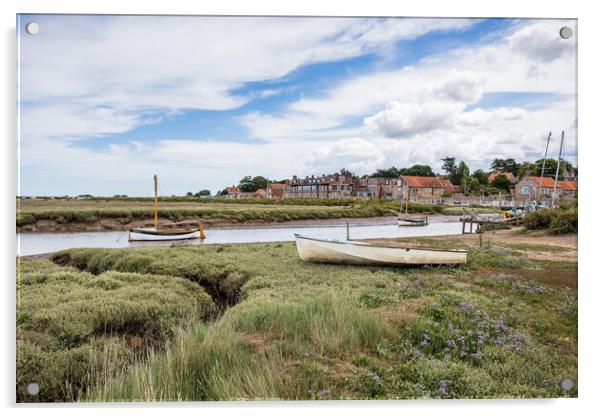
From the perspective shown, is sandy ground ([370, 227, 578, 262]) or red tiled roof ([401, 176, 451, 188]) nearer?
sandy ground ([370, 227, 578, 262])

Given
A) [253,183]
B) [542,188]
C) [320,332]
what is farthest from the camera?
[253,183]

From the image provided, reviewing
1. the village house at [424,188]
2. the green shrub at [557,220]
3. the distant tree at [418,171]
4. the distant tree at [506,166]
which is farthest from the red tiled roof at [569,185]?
the distant tree at [418,171]

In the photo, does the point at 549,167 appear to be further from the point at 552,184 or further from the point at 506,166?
the point at 506,166

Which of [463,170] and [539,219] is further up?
[463,170]

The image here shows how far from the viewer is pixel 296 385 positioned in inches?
131

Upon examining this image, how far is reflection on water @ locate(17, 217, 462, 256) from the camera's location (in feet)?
13.8

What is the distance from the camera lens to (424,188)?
452cm

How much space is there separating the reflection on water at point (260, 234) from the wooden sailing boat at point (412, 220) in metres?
0.07

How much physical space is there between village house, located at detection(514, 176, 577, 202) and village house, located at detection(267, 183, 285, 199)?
2400 mm

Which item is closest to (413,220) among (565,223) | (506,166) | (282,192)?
(506,166)

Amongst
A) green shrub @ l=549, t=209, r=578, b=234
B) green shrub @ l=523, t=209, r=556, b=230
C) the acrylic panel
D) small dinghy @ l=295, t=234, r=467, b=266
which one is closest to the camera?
the acrylic panel

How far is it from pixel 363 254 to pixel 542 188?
1.93m

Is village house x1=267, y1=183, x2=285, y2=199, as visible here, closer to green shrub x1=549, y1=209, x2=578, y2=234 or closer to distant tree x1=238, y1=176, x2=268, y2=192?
distant tree x1=238, y1=176, x2=268, y2=192

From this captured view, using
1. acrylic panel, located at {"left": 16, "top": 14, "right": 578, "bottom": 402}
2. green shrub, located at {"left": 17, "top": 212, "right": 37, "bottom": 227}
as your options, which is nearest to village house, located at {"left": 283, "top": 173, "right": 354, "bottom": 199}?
acrylic panel, located at {"left": 16, "top": 14, "right": 578, "bottom": 402}
